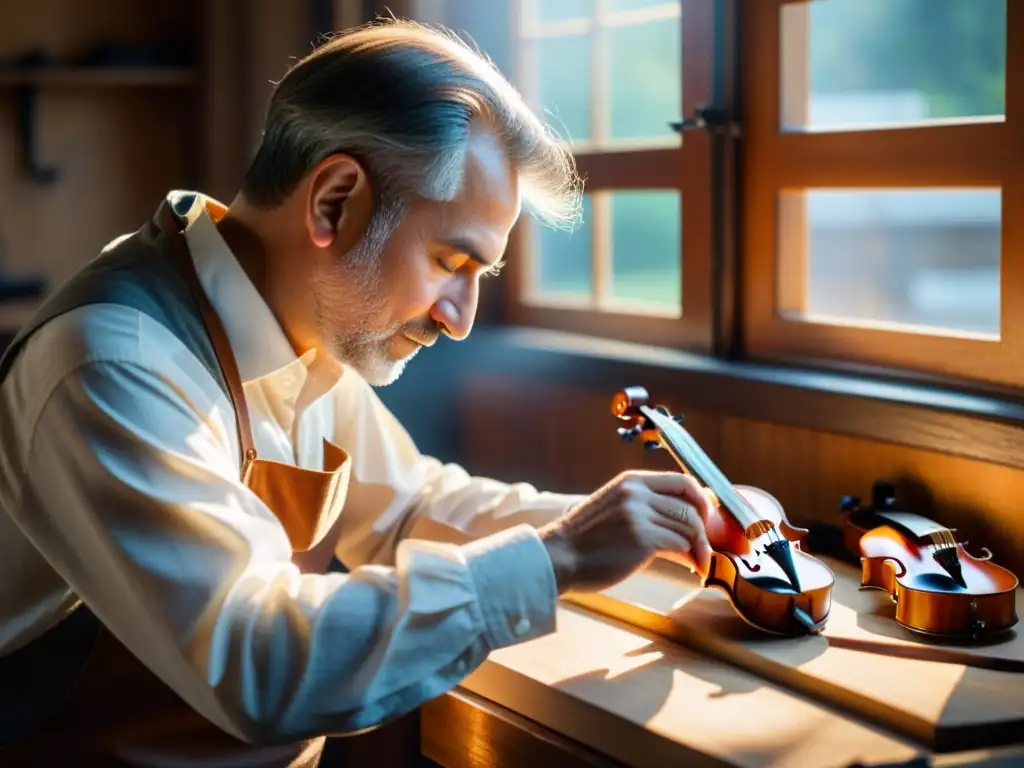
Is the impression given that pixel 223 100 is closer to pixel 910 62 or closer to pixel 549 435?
pixel 549 435

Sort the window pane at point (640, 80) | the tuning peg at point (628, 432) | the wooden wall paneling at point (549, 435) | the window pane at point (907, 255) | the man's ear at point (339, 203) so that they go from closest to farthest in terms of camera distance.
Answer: the man's ear at point (339, 203)
the tuning peg at point (628, 432)
the wooden wall paneling at point (549, 435)
the window pane at point (640, 80)
the window pane at point (907, 255)

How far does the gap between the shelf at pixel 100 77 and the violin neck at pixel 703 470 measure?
189 centimetres

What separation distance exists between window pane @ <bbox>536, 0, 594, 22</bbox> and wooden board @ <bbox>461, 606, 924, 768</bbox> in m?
1.39

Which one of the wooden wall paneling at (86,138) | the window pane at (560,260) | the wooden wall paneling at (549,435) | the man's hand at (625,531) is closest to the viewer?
the man's hand at (625,531)

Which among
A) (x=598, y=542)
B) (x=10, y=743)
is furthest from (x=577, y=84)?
(x=10, y=743)

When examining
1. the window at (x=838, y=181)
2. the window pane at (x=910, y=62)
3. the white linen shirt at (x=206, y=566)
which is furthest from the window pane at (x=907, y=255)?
the white linen shirt at (x=206, y=566)

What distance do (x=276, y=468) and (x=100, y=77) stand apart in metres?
1.79

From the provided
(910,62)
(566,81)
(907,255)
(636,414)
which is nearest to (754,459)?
(636,414)

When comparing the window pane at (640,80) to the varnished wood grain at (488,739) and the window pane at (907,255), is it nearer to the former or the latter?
the varnished wood grain at (488,739)

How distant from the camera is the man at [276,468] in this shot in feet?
4.02

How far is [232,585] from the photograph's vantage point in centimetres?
123

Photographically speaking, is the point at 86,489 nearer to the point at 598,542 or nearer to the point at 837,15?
the point at 598,542

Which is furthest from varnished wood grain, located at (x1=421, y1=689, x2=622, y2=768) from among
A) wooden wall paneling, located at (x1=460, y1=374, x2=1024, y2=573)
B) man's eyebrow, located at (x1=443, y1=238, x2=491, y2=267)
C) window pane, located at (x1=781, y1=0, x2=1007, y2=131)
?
window pane, located at (x1=781, y1=0, x2=1007, y2=131)

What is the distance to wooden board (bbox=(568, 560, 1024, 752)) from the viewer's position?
1.26 m
